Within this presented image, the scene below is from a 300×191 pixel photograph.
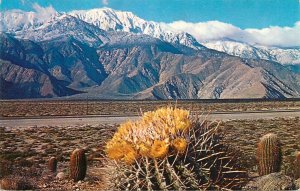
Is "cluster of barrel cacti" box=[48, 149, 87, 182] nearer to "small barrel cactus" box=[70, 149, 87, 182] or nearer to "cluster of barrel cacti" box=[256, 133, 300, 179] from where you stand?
"small barrel cactus" box=[70, 149, 87, 182]

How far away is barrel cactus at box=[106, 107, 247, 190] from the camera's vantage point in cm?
416

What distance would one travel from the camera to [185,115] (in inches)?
173

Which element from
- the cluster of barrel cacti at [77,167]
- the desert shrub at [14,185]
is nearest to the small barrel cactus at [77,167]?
the cluster of barrel cacti at [77,167]

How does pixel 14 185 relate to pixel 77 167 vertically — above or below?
below

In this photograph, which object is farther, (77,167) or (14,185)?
(77,167)

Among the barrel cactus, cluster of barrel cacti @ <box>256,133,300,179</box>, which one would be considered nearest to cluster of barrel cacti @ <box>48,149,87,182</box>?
cluster of barrel cacti @ <box>256,133,300,179</box>

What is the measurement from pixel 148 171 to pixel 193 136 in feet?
1.57

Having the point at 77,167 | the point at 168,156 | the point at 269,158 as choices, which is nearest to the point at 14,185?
the point at 77,167

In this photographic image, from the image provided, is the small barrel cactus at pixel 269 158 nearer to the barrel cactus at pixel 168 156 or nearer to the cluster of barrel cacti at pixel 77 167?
the cluster of barrel cacti at pixel 77 167

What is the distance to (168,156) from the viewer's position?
4188 mm

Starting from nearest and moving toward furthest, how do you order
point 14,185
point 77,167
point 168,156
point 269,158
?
1. point 168,156
2. point 14,185
3. point 269,158
4. point 77,167

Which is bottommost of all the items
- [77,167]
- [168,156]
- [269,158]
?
[77,167]

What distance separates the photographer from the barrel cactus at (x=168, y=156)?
164 inches

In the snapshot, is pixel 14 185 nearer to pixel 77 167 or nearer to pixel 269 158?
pixel 77 167
